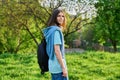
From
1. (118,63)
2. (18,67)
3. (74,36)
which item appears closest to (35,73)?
(18,67)

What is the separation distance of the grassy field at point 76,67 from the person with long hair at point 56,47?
4.36 metres

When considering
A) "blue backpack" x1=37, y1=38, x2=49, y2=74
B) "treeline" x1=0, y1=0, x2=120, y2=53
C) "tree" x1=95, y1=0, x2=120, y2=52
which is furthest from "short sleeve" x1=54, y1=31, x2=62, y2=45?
"tree" x1=95, y1=0, x2=120, y2=52

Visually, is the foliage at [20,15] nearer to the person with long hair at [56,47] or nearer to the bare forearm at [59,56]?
the person with long hair at [56,47]

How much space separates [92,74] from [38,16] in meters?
21.8

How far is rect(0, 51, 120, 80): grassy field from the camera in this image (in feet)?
33.7

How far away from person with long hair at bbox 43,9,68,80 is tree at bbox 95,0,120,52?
95.8 ft

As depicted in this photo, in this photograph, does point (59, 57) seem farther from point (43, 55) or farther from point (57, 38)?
point (43, 55)

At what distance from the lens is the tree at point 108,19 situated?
1431 inches

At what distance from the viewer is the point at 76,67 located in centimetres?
1224

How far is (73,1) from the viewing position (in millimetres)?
31547

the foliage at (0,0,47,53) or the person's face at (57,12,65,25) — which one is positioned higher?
the foliage at (0,0,47,53)

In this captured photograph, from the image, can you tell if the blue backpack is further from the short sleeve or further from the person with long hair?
the short sleeve

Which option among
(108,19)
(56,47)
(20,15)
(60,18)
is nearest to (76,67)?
(60,18)

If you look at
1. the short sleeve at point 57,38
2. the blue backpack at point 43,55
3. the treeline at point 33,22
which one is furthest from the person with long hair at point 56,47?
the treeline at point 33,22
